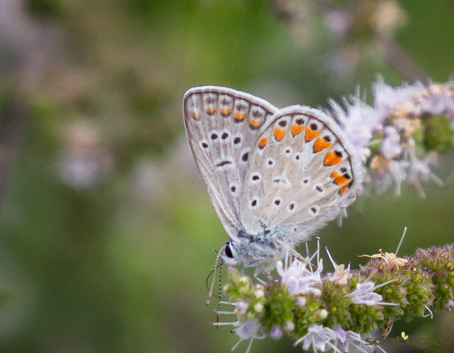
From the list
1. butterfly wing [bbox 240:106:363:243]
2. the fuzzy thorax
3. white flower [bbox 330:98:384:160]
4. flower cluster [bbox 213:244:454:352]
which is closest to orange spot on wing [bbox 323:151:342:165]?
butterfly wing [bbox 240:106:363:243]

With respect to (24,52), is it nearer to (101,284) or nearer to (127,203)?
(127,203)

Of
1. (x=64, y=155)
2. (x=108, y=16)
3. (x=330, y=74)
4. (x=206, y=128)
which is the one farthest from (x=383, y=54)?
(x=64, y=155)

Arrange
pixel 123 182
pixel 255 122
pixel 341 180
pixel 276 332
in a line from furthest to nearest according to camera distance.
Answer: pixel 123 182 < pixel 255 122 < pixel 341 180 < pixel 276 332

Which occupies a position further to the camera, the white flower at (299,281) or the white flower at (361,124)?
the white flower at (361,124)

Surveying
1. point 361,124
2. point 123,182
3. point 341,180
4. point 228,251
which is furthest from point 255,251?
point 123,182

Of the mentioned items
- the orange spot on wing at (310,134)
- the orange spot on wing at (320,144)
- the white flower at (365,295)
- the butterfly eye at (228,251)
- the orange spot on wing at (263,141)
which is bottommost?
the white flower at (365,295)

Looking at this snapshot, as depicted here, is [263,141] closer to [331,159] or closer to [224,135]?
[224,135]

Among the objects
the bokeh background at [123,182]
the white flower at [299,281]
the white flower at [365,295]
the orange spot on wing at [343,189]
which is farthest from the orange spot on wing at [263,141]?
the bokeh background at [123,182]

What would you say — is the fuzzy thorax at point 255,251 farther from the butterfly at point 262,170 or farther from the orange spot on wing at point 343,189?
the orange spot on wing at point 343,189
